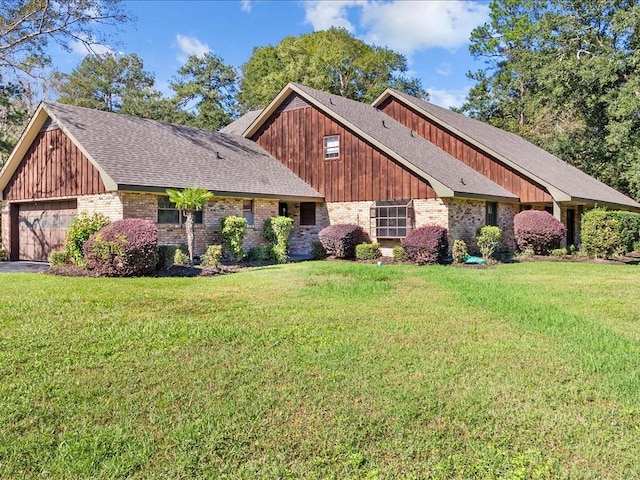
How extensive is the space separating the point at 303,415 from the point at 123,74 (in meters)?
50.5

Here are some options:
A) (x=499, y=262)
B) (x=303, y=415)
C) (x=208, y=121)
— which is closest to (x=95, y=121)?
(x=499, y=262)

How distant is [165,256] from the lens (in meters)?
14.4

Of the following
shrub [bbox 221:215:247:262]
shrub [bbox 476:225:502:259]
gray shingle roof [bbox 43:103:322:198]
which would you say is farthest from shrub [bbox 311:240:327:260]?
shrub [bbox 476:225:502:259]

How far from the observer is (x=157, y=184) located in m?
15.7

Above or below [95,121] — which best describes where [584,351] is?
below

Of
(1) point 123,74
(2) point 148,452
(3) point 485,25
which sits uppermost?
(3) point 485,25

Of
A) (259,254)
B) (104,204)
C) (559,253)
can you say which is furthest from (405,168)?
(104,204)

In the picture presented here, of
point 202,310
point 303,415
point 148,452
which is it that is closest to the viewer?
point 148,452

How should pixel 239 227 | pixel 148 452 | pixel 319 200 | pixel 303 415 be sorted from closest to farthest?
pixel 148 452
pixel 303 415
pixel 239 227
pixel 319 200

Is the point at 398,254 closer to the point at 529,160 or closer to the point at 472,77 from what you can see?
the point at 529,160

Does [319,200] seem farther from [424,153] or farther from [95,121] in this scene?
A: [95,121]

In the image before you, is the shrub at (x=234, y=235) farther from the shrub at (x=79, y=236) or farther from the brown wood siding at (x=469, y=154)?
the brown wood siding at (x=469, y=154)

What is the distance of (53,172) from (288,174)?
8.52 metres

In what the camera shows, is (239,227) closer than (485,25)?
Yes
